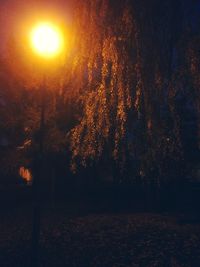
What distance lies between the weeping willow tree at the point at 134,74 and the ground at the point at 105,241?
2.18 meters

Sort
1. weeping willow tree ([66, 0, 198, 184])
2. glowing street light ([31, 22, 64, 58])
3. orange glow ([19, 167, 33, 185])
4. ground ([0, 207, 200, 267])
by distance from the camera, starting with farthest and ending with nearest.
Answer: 1. orange glow ([19, 167, 33, 185])
2. ground ([0, 207, 200, 267])
3. glowing street light ([31, 22, 64, 58])
4. weeping willow tree ([66, 0, 198, 184])

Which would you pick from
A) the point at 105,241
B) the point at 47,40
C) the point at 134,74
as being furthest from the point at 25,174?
the point at 134,74

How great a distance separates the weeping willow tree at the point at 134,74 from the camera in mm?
6641

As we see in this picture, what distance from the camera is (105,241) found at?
9.80 meters

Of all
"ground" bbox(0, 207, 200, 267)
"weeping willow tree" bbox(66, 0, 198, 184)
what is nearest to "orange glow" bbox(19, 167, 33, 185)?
"ground" bbox(0, 207, 200, 267)

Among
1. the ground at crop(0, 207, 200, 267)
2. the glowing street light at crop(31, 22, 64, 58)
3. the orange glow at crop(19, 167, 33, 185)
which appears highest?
the glowing street light at crop(31, 22, 64, 58)

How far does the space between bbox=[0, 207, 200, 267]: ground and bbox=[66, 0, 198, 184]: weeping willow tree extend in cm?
218

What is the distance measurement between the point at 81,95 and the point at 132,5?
2.06m

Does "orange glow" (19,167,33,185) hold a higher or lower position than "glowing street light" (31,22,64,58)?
lower

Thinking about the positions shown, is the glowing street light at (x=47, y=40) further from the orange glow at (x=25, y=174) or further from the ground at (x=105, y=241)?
the orange glow at (x=25, y=174)

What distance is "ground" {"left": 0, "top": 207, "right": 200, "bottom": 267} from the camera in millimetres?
8086

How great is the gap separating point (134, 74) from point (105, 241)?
487 cm

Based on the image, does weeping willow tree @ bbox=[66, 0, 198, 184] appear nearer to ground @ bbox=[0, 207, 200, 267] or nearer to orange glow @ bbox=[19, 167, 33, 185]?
ground @ bbox=[0, 207, 200, 267]

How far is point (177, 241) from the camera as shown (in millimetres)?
9617
